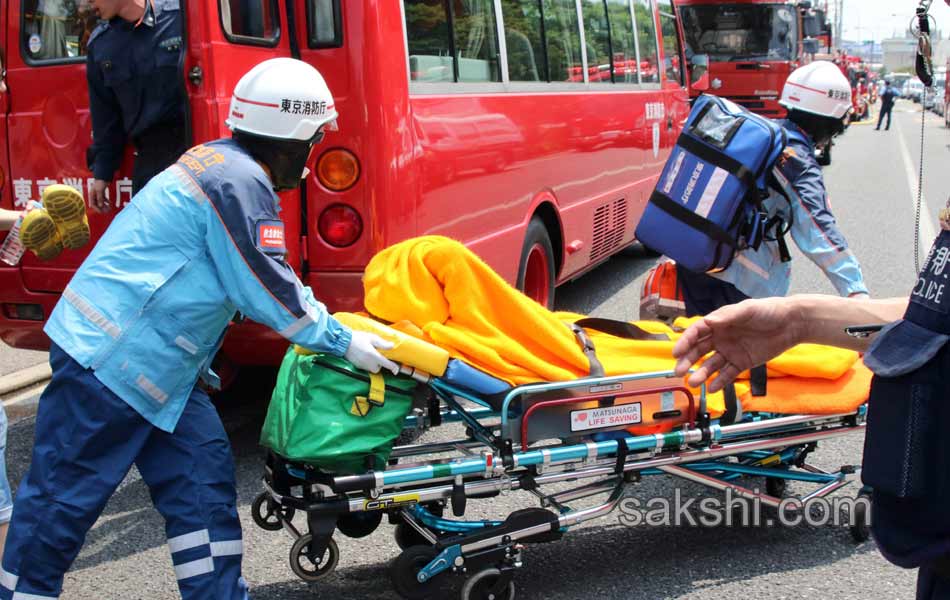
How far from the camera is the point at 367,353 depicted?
3156 mm

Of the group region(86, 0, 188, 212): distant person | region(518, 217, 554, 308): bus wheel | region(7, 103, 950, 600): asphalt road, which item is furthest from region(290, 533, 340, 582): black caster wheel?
region(518, 217, 554, 308): bus wheel

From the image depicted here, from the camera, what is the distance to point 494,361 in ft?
11.0

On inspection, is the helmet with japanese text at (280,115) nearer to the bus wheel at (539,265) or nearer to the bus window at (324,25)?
the bus window at (324,25)

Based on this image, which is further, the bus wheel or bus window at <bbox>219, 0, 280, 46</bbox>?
the bus wheel

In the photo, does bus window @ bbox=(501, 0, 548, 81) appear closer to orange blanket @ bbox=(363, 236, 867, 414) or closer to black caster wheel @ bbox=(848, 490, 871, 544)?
orange blanket @ bbox=(363, 236, 867, 414)

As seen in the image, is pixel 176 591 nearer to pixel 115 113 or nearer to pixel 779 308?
pixel 115 113

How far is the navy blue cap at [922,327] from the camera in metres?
1.53

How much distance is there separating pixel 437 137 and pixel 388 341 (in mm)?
2054

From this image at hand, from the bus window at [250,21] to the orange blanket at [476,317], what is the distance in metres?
1.45

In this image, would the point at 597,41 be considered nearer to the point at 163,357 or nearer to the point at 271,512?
the point at 271,512

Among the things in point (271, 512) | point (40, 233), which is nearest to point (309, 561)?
point (271, 512)

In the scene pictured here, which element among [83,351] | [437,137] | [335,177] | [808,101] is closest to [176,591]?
[83,351]

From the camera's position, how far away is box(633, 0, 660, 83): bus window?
9.02m

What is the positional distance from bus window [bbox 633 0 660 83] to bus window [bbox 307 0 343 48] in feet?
15.8
